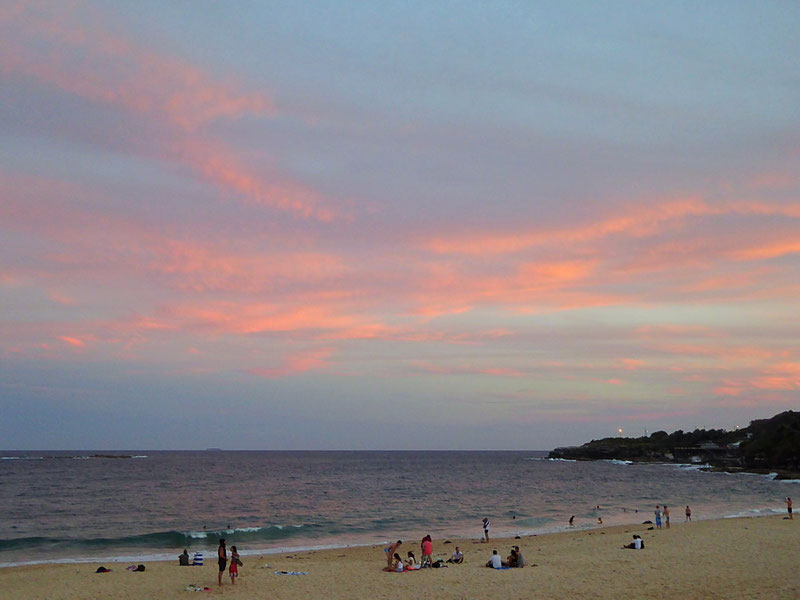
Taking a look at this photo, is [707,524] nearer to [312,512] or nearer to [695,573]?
[695,573]

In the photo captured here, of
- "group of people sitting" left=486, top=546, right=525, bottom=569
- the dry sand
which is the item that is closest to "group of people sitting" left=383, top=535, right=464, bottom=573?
the dry sand

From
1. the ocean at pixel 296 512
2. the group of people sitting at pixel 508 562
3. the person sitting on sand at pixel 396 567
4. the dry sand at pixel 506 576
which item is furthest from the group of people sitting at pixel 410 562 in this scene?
the ocean at pixel 296 512

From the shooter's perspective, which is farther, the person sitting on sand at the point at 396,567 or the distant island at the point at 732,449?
the distant island at the point at 732,449

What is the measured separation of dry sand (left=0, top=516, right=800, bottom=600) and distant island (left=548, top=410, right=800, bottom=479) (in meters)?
71.9

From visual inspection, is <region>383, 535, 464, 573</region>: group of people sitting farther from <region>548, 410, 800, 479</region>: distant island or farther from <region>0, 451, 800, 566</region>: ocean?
<region>548, 410, 800, 479</region>: distant island

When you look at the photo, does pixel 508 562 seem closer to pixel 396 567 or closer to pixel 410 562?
pixel 410 562

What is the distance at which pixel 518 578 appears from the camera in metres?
20.7

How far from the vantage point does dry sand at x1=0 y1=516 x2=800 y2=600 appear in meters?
18.2

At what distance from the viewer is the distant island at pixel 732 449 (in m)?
98.6

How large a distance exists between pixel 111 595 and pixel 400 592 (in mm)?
9274

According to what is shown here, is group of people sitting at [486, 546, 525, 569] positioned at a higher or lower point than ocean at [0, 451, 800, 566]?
higher

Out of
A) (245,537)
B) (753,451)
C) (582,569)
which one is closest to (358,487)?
(245,537)

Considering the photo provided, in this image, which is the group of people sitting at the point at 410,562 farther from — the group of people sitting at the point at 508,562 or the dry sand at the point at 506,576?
the group of people sitting at the point at 508,562

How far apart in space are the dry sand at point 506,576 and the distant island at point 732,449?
71911 millimetres
